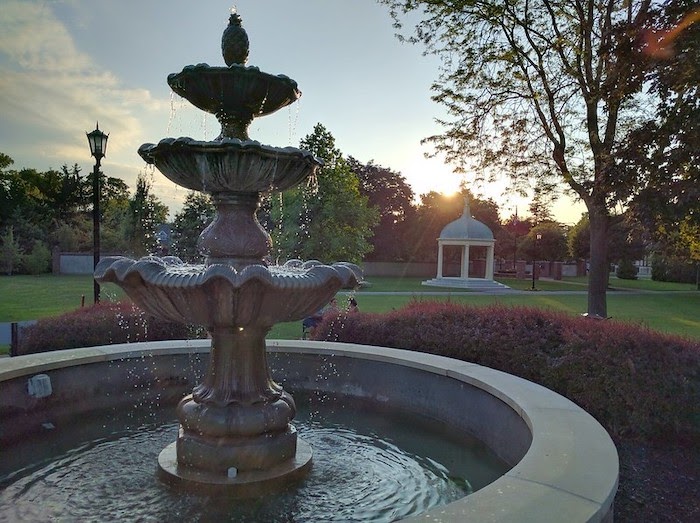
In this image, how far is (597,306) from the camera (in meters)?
16.6

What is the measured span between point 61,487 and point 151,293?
173cm

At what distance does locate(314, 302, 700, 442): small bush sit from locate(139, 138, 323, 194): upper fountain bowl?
4.32 m

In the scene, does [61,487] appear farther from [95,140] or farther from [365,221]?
[365,221]

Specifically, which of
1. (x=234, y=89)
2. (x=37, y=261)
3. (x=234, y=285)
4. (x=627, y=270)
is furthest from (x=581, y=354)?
(x=627, y=270)

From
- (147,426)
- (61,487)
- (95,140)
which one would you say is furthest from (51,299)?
(61,487)

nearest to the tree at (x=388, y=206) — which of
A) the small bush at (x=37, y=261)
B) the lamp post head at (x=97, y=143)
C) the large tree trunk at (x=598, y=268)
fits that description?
the small bush at (x=37, y=261)

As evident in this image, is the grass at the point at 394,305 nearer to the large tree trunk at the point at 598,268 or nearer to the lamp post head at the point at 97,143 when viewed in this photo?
the large tree trunk at the point at 598,268

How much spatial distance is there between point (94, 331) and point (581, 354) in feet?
25.6

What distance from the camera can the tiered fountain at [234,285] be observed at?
14.1 feet

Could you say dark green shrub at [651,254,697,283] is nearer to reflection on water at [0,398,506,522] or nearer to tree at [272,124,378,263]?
tree at [272,124,378,263]

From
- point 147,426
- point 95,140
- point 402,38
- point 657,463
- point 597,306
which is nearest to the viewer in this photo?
point 657,463

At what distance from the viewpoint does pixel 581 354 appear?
7.07 metres

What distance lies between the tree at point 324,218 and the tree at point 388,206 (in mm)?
19532

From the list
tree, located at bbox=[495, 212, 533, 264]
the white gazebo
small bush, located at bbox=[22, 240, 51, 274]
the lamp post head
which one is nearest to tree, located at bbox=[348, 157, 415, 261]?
tree, located at bbox=[495, 212, 533, 264]
